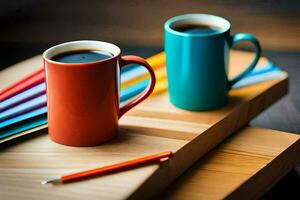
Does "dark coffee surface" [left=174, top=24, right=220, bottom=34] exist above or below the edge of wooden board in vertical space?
above

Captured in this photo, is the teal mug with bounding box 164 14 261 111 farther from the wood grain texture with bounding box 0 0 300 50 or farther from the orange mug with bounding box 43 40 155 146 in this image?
the wood grain texture with bounding box 0 0 300 50

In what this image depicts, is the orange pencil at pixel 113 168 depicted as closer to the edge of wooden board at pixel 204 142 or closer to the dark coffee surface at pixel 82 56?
the edge of wooden board at pixel 204 142

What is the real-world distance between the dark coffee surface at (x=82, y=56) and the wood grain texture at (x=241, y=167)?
16cm

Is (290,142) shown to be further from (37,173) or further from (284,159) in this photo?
(37,173)

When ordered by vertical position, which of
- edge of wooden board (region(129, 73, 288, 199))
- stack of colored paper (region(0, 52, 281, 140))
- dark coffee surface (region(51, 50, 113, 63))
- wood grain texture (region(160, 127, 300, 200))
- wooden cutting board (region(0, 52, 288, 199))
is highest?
dark coffee surface (region(51, 50, 113, 63))

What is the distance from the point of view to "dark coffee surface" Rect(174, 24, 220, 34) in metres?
0.65

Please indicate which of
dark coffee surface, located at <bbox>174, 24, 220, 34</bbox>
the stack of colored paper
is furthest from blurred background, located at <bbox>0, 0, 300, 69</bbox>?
dark coffee surface, located at <bbox>174, 24, 220, 34</bbox>

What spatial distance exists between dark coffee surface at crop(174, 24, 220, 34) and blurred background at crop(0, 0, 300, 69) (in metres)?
0.58

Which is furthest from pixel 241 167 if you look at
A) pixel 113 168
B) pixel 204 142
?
pixel 113 168

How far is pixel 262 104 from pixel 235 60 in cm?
11

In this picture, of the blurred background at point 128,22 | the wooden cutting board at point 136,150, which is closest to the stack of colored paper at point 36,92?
the wooden cutting board at point 136,150

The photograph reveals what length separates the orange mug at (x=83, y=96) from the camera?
1.75ft

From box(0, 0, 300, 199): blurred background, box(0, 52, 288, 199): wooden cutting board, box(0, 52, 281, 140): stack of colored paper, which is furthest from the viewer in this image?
box(0, 0, 300, 199): blurred background

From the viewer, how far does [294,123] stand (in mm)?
892
